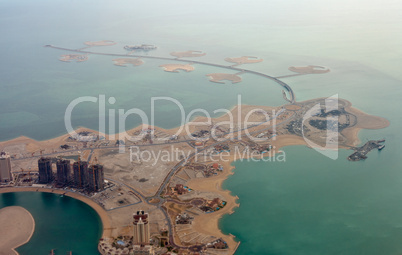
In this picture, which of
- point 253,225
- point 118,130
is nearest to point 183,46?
point 118,130

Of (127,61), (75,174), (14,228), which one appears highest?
(127,61)

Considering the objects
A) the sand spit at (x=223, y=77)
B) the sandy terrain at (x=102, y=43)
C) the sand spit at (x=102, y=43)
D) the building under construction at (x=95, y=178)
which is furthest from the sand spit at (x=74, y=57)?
the building under construction at (x=95, y=178)

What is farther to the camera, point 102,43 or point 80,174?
point 102,43

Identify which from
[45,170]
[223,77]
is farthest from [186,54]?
[45,170]

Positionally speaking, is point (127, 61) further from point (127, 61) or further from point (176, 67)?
point (176, 67)

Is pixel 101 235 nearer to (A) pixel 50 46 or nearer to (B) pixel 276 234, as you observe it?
(B) pixel 276 234
